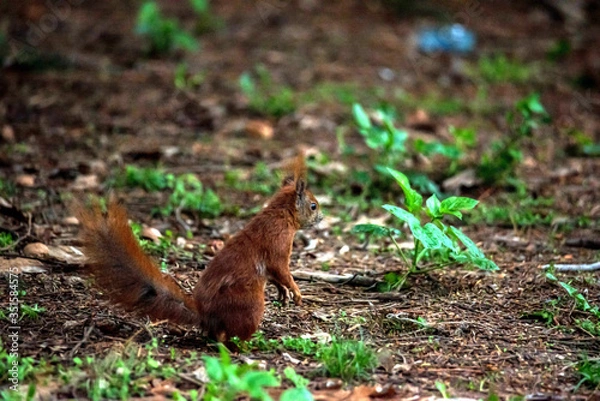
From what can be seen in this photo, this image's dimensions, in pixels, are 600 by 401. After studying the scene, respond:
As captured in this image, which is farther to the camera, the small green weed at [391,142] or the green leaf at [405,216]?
the small green weed at [391,142]

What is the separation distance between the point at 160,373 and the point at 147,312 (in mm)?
351

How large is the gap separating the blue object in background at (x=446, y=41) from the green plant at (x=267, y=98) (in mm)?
2524

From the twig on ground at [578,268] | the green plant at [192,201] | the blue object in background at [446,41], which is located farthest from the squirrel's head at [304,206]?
the blue object in background at [446,41]

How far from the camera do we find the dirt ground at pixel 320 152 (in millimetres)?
3676

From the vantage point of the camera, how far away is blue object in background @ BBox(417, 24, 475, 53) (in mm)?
10430

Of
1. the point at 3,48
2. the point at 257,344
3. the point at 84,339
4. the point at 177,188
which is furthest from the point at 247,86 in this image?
the point at 84,339

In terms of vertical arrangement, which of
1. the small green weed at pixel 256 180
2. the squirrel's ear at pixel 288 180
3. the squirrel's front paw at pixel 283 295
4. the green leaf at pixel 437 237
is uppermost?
the squirrel's ear at pixel 288 180

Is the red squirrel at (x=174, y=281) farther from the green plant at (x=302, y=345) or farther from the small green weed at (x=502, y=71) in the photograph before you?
the small green weed at (x=502, y=71)

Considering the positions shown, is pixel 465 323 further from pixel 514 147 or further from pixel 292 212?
pixel 514 147

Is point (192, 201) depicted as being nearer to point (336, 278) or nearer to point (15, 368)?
point (336, 278)

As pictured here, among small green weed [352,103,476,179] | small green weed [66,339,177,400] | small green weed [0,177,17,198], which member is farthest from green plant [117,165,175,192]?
small green weed [66,339,177,400]

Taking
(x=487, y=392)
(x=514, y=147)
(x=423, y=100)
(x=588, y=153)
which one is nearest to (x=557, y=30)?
(x=423, y=100)

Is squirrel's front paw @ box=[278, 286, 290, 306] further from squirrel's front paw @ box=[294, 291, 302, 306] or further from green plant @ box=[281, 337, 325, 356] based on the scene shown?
green plant @ box=[281, 337, 325, 356]

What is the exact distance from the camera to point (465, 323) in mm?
3959
